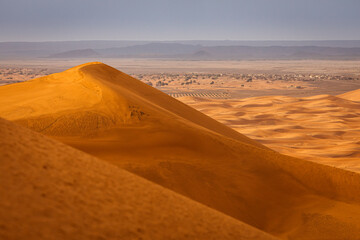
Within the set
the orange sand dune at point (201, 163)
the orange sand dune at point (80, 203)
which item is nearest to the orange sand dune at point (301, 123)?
the orange sand dune at point (201, 163)

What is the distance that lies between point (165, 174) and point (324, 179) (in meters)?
4.08

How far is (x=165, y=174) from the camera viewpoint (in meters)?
8.02

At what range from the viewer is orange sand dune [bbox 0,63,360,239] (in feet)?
25.5

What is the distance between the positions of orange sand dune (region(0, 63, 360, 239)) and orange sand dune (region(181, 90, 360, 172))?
5.96 m

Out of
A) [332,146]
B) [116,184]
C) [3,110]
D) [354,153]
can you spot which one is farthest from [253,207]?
[332,146]

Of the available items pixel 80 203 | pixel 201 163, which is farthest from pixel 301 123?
pixel 80 203

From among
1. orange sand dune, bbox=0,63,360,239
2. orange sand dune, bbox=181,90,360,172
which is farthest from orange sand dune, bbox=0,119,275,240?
orange sand dune, bbox=181,90,360,172

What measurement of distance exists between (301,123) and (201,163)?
763 inches

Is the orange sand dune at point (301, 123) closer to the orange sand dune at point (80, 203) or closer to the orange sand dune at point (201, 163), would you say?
the orange sand dune at point (201, 163)

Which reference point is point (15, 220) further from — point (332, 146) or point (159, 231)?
point (332, 146)

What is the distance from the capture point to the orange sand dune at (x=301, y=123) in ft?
59.6

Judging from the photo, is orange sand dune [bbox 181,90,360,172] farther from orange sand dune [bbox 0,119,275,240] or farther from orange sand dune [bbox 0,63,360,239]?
orange sand dune [bbox 0,119,275,240]

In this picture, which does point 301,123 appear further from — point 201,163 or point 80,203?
point 80,203

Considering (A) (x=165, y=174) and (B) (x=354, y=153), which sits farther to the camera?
(B) (x=354, y=153)
